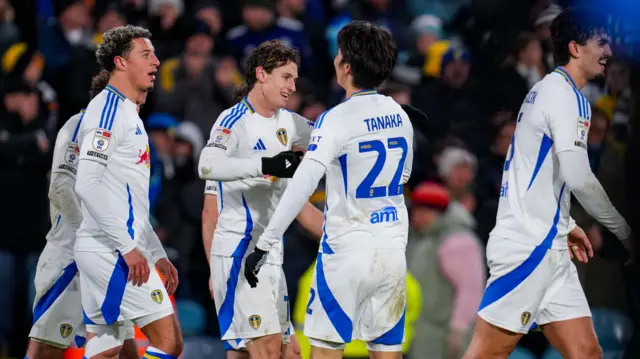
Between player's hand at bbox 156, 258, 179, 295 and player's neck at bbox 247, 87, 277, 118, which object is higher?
player's neck at bbox 247, 87, 277, 118

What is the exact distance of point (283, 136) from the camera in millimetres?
6562

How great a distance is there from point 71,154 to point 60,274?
775 millimetres

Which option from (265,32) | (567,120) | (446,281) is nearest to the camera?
(567,120)

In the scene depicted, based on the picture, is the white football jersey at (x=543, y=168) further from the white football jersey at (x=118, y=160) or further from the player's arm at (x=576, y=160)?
the white football jersey at (x=118, y=160)

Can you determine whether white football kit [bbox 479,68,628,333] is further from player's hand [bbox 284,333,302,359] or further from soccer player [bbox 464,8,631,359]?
player's hand [bbox 284,333,302,359]

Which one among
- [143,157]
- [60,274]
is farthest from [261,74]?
[60,274]

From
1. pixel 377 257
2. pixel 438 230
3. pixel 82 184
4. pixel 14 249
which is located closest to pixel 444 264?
pixel 438 230

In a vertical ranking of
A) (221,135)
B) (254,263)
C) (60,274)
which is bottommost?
(60,274)

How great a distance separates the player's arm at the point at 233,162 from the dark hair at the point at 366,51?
0.65 meters

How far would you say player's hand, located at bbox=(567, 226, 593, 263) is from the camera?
6129mm

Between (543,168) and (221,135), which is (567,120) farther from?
(221,135)

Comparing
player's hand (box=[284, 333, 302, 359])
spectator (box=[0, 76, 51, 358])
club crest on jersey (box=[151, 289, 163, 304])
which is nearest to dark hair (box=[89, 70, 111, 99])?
club crest on jersey (box=[151, 289, 163, 304])

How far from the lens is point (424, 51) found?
11.5 metres

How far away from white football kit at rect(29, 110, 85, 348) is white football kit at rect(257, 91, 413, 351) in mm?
1771
